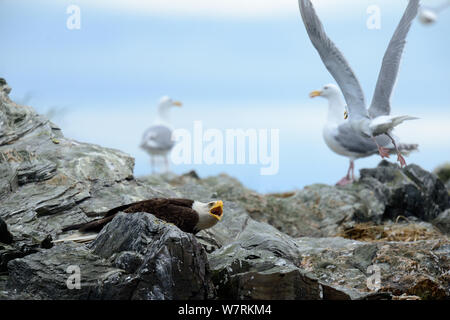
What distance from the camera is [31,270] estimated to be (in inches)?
247

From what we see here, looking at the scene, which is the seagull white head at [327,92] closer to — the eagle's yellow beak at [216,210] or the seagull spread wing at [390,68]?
the seagull spread wing at [390,68]

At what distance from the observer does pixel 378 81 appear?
1053cm

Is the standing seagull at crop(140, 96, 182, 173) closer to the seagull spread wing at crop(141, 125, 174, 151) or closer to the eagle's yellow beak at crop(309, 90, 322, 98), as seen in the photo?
the seagull spread wing at crop(141, 125, 174, 151)

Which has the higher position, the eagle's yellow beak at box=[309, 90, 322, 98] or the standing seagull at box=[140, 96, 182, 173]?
Answer: the eagle's yellow beak at box=[309, 90, 322, 98]

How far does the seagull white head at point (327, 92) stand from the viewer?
591 inches

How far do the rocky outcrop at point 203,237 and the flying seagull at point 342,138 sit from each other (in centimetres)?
72

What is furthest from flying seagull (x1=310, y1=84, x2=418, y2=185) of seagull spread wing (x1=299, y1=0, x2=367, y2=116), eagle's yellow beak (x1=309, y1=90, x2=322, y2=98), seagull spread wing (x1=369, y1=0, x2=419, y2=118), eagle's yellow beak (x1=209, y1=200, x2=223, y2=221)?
eagle's yellow beak (x1=209, y1=200, x2=223, y2=221)

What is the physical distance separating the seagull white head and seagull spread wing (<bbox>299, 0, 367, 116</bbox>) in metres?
4.81

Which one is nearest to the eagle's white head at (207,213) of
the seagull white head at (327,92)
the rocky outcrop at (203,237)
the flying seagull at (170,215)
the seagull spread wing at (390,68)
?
the flying seagull at (170,215)

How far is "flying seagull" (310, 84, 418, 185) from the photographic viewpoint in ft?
44.8

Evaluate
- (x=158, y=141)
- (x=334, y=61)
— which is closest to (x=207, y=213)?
(x=334, y=61)
